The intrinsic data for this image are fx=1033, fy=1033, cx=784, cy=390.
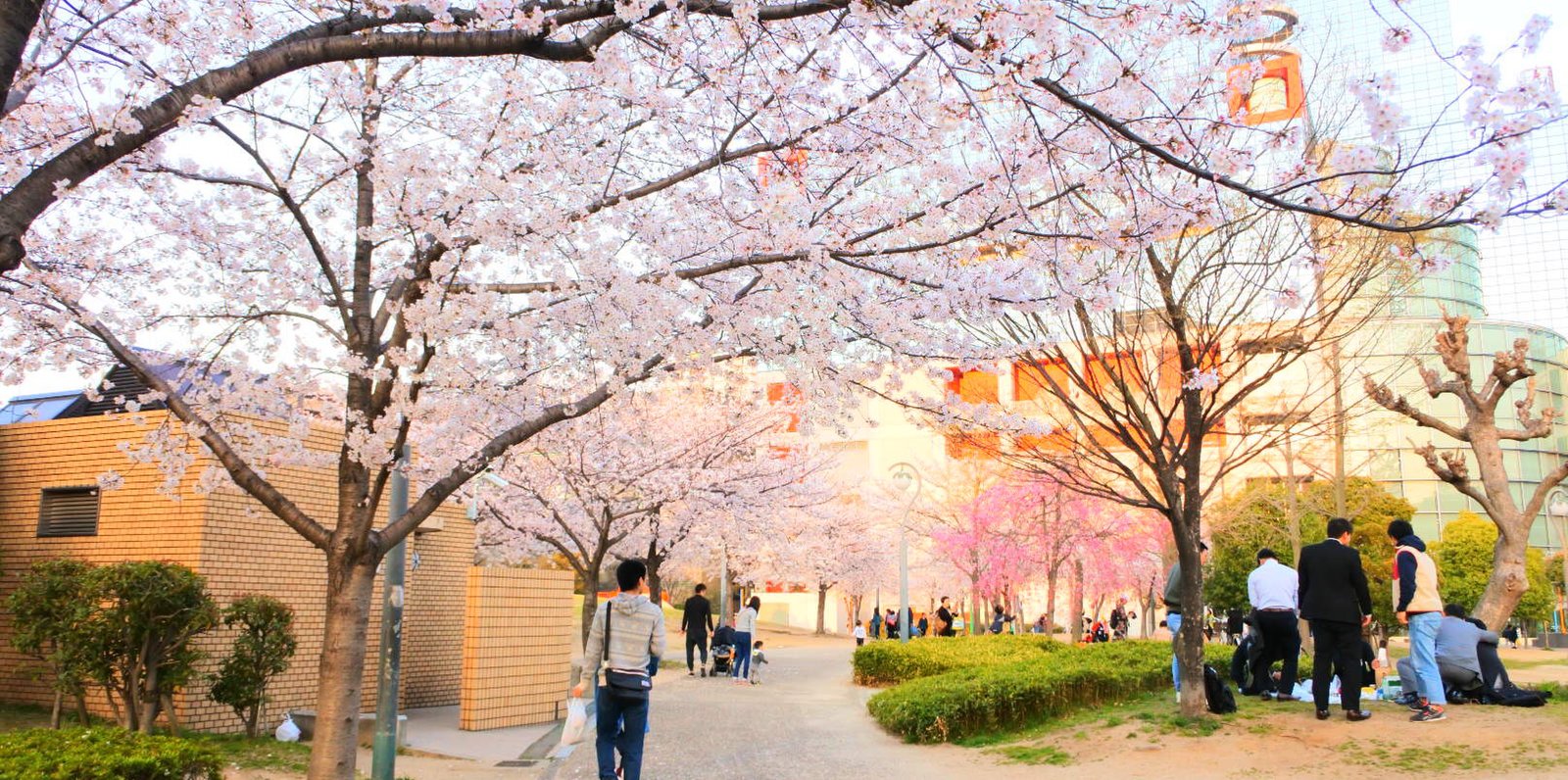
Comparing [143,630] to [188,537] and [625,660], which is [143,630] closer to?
[188,537]

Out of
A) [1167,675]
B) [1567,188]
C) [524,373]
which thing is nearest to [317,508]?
[524,373]

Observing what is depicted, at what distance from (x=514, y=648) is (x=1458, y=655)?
9753 millimetres

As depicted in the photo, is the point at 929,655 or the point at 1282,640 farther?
the point at 929,655

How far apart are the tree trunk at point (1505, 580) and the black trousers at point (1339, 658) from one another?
391cm

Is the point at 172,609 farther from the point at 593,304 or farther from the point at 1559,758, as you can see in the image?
the point at 1559,758

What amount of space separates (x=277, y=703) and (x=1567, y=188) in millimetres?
11786

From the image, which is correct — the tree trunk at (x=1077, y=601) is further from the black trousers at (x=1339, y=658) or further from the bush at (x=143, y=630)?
the bush at (x=143, y=630)

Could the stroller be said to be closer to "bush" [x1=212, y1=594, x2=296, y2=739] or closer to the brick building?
the brick building

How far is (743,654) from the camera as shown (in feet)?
61.6

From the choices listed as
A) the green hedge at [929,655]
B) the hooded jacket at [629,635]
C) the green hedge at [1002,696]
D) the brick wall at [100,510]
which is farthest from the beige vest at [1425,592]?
the brick wall at [100,510]

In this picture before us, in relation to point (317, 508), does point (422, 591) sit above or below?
below

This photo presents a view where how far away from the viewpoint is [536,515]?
69.9 ft

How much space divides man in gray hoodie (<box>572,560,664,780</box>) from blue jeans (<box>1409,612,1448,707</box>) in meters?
6.14

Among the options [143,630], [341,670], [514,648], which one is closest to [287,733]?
[143,630]
